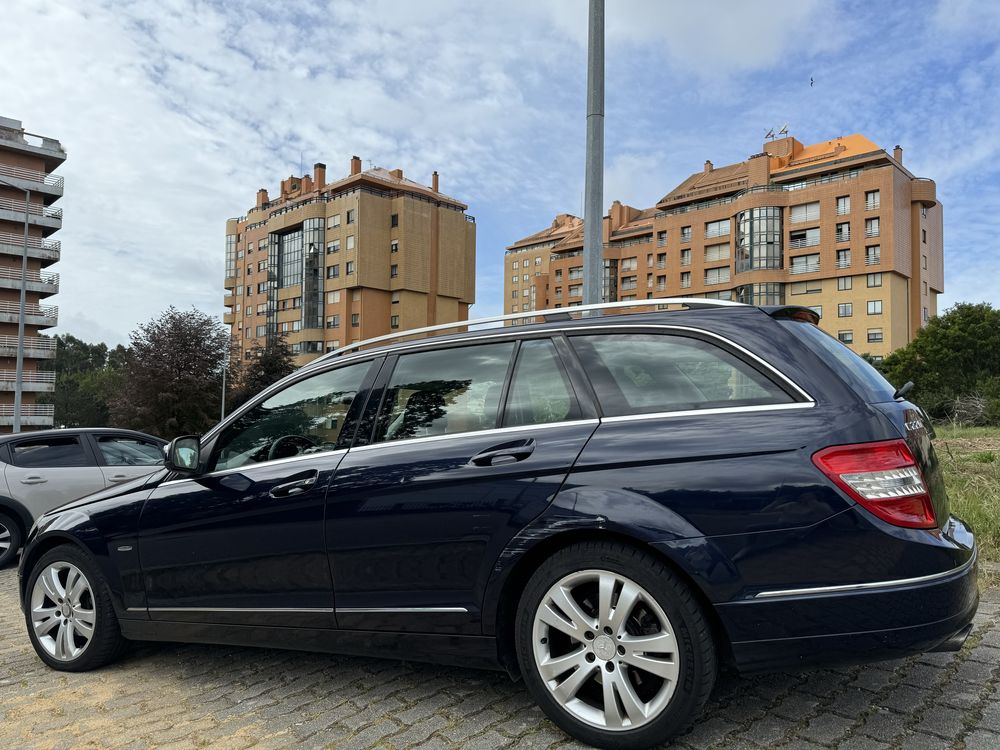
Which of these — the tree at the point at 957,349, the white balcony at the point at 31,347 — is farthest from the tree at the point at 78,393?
the tree at the point at 957,349

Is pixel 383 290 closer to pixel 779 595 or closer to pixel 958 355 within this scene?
pixel 958 355

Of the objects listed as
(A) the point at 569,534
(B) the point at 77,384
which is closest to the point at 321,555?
(A) the point at 569,534

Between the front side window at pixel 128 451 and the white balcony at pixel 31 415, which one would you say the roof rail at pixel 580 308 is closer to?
the front side window at pixel 128 451

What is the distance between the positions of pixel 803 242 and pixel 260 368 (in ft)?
152

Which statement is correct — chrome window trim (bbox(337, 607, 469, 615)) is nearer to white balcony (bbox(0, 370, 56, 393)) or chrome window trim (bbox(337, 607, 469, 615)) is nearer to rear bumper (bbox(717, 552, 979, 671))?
rear bumper (bbox(717, 552, 979, 671))

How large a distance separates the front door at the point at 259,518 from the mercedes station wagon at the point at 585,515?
1cm

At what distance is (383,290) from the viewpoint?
240 ft

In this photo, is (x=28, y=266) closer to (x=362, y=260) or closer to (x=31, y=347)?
(x=31, y=347)

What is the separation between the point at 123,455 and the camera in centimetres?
859

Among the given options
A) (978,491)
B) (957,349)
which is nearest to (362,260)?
(957,349)

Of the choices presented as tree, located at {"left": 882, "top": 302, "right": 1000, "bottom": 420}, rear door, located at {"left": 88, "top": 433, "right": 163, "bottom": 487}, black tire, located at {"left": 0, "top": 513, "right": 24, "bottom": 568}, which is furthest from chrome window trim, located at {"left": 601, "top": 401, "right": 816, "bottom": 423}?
tree, located at {"left": 882, "top": 302, "right": 1000, "bottom": 420}

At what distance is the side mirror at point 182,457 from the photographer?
371 cm

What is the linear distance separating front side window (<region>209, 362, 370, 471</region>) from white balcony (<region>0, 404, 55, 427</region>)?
191 ft

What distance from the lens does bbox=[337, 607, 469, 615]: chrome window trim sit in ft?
9.82
